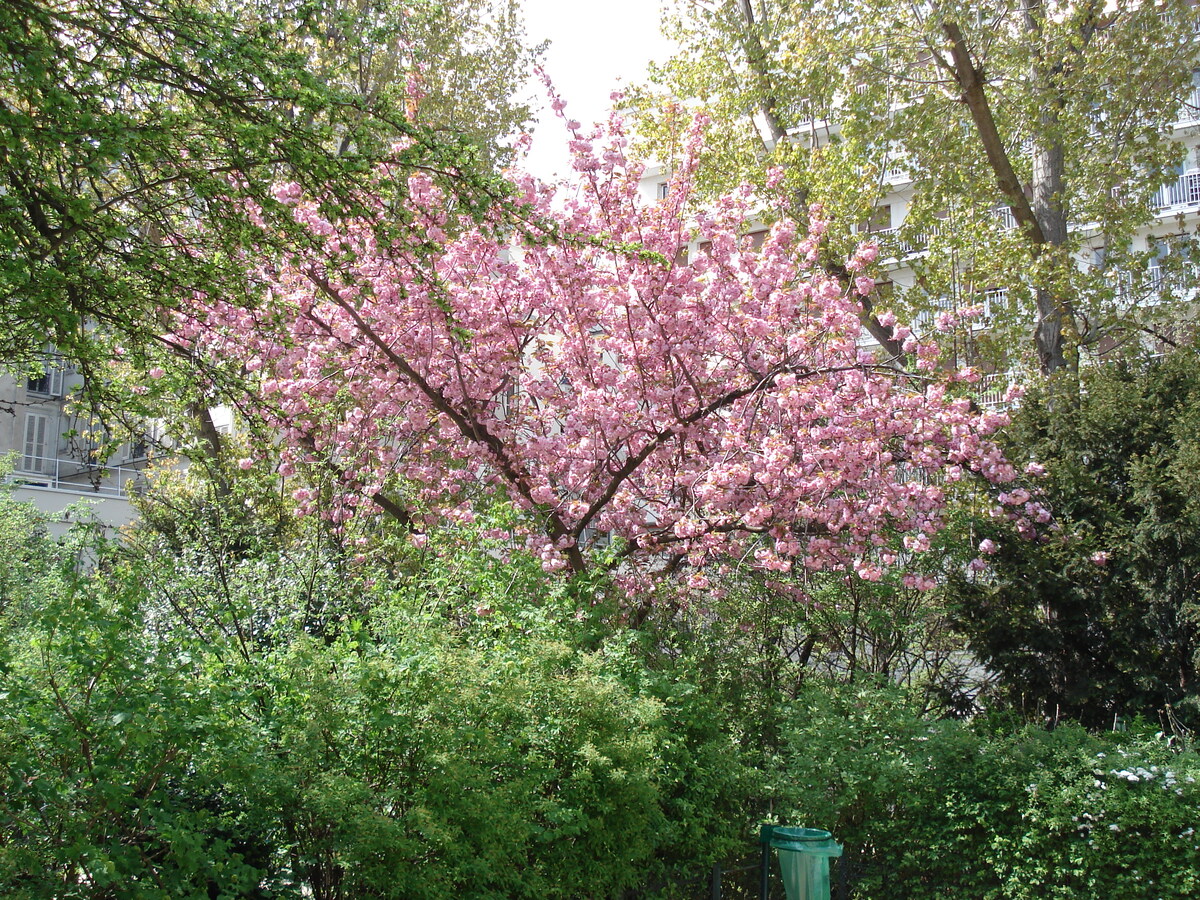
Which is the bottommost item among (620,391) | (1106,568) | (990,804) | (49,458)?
(990,804)

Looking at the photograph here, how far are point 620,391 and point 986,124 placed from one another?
6.57 m

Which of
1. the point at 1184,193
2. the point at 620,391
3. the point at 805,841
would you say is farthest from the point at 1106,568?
the point at 1184,193

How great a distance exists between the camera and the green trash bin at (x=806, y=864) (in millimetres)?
6316

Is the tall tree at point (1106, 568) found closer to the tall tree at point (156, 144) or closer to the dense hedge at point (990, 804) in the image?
the dense hedge at point (990, 804)

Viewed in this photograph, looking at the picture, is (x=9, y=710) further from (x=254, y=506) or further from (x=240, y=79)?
(x=254, y=506)

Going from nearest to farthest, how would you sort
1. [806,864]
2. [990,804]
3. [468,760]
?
[468,760] → [806,864] → [990,804]

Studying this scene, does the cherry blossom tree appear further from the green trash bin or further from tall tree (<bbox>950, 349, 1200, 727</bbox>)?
the green trash bin

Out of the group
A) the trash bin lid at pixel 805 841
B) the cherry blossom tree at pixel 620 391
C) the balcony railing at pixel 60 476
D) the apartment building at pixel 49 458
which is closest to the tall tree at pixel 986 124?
the cherry blossom tree at pixel 620 391

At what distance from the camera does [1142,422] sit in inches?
368

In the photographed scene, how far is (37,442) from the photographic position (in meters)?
28.2

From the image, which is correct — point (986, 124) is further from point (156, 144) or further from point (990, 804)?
point (156, 144)

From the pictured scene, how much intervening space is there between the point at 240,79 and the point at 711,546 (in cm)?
515

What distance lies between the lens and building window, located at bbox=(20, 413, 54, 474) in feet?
92.2

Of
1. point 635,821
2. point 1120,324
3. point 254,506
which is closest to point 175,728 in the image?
point 635,821
